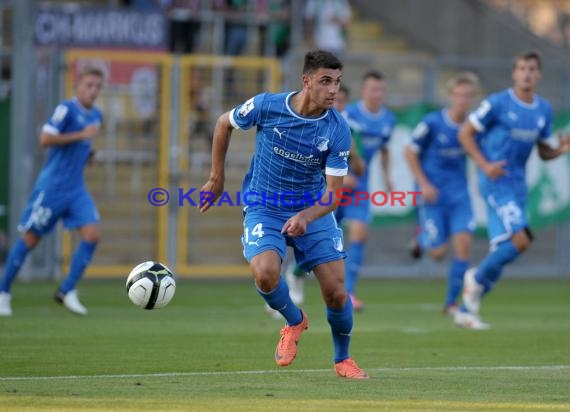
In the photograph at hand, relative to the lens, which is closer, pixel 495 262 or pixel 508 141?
pixel 495 262

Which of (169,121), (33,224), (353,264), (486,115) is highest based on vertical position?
(486,115)

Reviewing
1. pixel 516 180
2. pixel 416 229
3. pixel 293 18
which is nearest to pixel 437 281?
pixel 416 229

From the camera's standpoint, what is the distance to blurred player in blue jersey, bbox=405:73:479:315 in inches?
→ 577

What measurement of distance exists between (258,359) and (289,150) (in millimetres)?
1961

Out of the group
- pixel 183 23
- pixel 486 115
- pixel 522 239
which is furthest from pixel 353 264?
pixel 183 23

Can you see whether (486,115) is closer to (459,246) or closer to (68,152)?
(459,246)

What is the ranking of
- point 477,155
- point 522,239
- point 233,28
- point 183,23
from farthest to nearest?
point 233,28 → point 183,23 → point 477,155 → point 522,239

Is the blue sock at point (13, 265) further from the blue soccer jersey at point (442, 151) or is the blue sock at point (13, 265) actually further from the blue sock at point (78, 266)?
the blue soccer jersey at point (442, 151)

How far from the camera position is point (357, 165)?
1414 cm

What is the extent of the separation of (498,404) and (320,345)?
366 centimetres

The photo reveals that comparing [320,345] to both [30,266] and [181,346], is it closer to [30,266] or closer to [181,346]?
[181,346]

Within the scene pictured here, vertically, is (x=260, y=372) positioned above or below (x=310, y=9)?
below

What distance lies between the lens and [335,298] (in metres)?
8.84

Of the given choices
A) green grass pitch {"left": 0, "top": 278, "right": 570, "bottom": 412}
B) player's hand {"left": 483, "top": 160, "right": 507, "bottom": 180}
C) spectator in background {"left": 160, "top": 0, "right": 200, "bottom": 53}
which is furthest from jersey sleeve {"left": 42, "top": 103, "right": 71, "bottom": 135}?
spectator in background {"left": 160, "top": 0, "right": 200, "bottom": 53}
